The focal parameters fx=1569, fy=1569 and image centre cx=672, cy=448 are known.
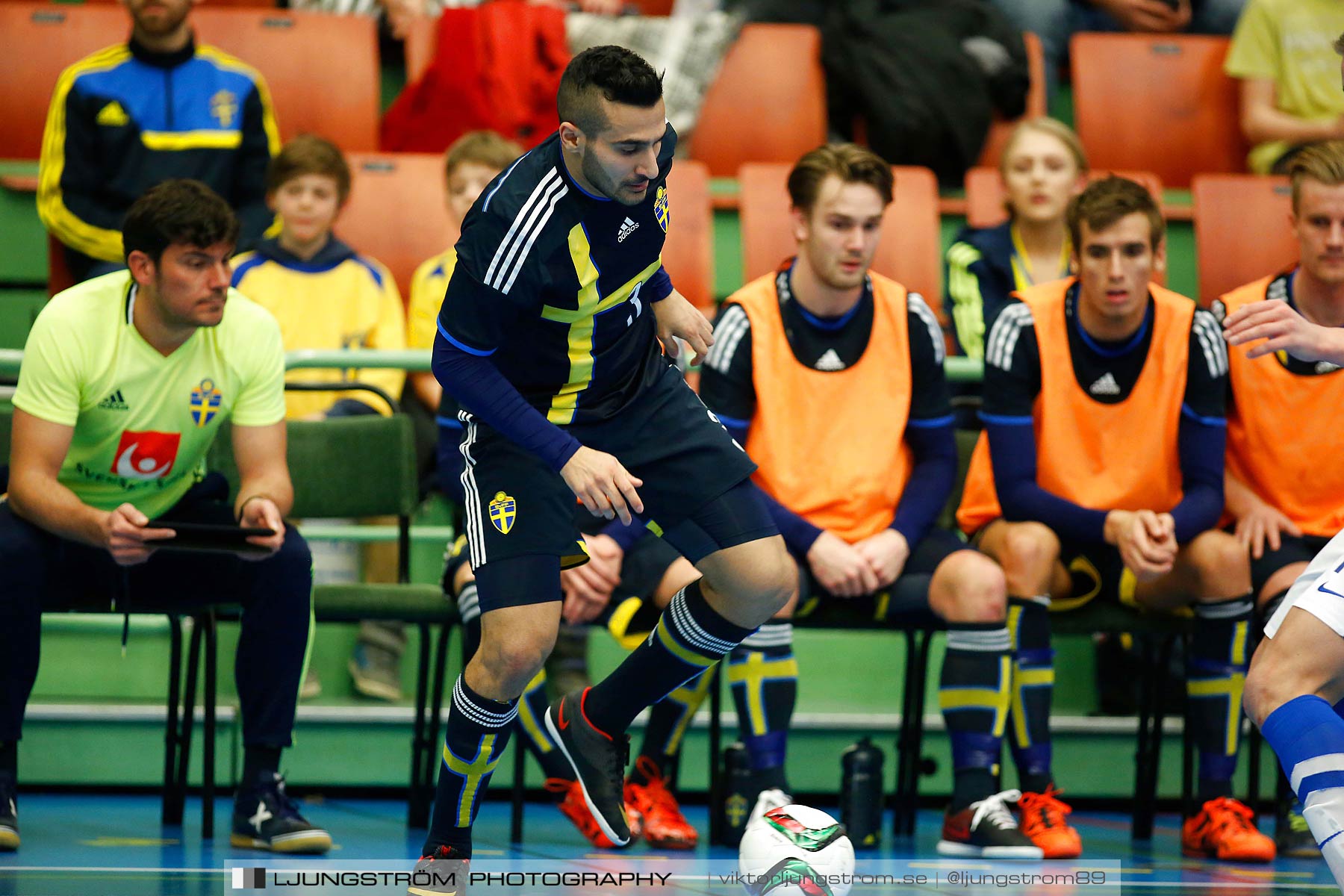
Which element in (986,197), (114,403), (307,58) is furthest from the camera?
(307,58)

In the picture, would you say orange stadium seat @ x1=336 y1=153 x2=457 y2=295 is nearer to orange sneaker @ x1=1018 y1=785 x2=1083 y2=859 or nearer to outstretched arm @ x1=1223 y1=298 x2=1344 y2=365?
orange sneaker @ x1=1018 y1=785 x2=1083 y2=859

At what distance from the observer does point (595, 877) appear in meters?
3.59

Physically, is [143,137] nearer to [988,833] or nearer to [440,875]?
[440,875]

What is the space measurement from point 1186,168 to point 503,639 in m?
5.15

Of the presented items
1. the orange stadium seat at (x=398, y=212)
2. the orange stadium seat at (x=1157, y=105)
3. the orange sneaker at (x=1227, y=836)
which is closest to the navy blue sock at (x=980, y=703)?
the orange sneaker at (x=1227, y=836)

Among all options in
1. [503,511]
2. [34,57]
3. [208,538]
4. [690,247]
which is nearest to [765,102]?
[690,247]

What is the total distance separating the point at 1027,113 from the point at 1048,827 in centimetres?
374

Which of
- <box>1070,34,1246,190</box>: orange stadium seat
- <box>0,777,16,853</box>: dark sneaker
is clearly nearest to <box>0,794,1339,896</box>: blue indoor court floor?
<box>0,777,16,853</box>: dark sneaker

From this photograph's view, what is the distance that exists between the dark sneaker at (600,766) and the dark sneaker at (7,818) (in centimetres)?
137

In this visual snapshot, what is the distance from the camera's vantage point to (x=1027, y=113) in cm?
695

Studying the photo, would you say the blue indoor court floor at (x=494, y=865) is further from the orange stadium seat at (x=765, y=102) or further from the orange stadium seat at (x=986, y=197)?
the orange stadium seat at (x=765, y=102)

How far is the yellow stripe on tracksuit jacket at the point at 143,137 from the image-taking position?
227 inches

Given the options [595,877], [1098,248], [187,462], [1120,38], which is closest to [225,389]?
[187,462]

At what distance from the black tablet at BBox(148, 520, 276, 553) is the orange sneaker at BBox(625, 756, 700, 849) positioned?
1252 millimetres
